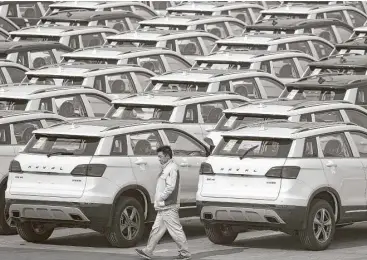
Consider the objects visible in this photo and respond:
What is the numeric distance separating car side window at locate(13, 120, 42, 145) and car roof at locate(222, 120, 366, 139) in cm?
326

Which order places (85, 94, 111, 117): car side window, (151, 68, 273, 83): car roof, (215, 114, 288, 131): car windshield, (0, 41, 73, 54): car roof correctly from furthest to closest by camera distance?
(0, 41, 73, 54): car roof < (151, 68, 273, 83): car roof < (85, 94, 111, 117): car side window < (215, 114, 288, 131): car windshield

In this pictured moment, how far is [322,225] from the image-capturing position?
21.5 meters

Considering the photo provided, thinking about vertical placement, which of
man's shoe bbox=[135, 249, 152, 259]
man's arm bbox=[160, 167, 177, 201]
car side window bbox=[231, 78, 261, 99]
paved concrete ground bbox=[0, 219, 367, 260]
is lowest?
paved concrete ground bbox=[0, 219, 367, 260]

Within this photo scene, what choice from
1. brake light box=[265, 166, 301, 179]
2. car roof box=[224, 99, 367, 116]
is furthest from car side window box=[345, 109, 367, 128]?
brake light box=[265, 166, 301, 179]

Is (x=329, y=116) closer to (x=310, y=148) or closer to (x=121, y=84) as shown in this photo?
(x=310, y=148)

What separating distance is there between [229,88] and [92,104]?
2625mm

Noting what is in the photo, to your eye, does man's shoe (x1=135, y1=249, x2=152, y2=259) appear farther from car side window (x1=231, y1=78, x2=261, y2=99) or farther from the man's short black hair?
car side window (x1=231, y1=78, x2=261, y2=99)

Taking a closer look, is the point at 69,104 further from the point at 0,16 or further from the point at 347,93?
the point at 0,16

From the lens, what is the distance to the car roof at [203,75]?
28.5 m

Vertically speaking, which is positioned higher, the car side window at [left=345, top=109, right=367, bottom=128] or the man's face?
the car side window at [left=345, top=109, right=367, bottom=128]

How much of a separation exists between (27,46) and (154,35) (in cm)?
361

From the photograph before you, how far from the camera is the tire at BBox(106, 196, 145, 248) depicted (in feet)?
71.1

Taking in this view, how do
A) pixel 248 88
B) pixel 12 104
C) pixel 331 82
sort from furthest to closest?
pixel 248 88, pixel 331 82, pixel 12 104

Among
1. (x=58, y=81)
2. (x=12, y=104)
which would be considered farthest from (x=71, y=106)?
(x=58, y=81)
